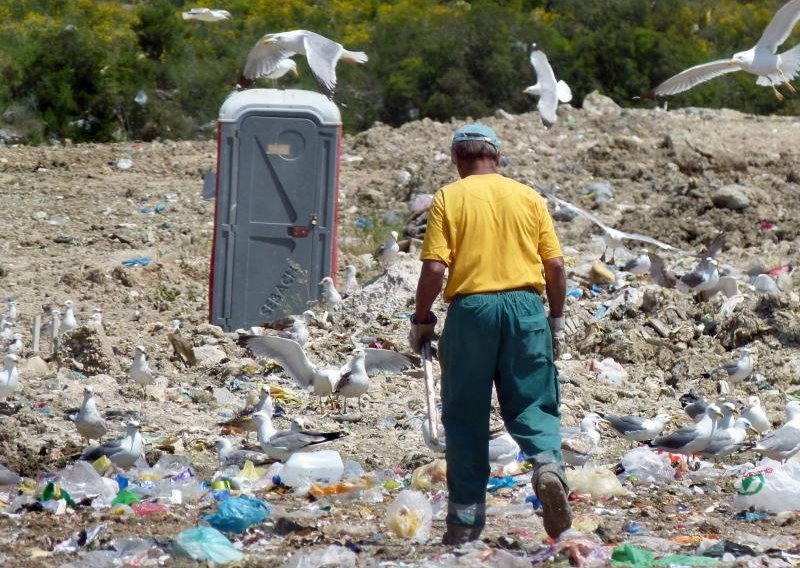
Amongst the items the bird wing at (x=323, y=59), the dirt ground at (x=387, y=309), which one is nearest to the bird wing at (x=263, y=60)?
the bird wing at (x=323, y=59)

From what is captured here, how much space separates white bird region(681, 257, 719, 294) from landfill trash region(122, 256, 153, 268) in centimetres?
471

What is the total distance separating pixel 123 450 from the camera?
6.26m

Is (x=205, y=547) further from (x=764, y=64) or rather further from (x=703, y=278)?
(x=764, y=64)

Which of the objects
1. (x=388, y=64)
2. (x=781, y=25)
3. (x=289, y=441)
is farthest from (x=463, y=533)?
(x=388, y=64)

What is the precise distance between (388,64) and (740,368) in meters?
18.2

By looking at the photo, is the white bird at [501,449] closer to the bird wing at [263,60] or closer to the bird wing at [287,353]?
the bird wing at [287,353]

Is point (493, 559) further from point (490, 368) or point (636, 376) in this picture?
point (636, 376)

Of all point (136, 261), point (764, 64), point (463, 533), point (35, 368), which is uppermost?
point (764, 64)

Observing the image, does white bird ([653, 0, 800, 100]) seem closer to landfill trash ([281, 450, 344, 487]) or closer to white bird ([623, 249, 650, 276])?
white bird ([623, 249, 650, 276])

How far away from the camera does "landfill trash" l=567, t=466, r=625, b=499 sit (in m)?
5.95

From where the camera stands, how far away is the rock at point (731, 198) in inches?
530

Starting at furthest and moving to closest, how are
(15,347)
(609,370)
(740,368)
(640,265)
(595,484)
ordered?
(640,265) < (609,370) < (15,347) < (740,368) < (595,484)

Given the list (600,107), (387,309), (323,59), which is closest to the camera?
(387,309)

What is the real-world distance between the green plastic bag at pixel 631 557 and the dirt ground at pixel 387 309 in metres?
0.30
